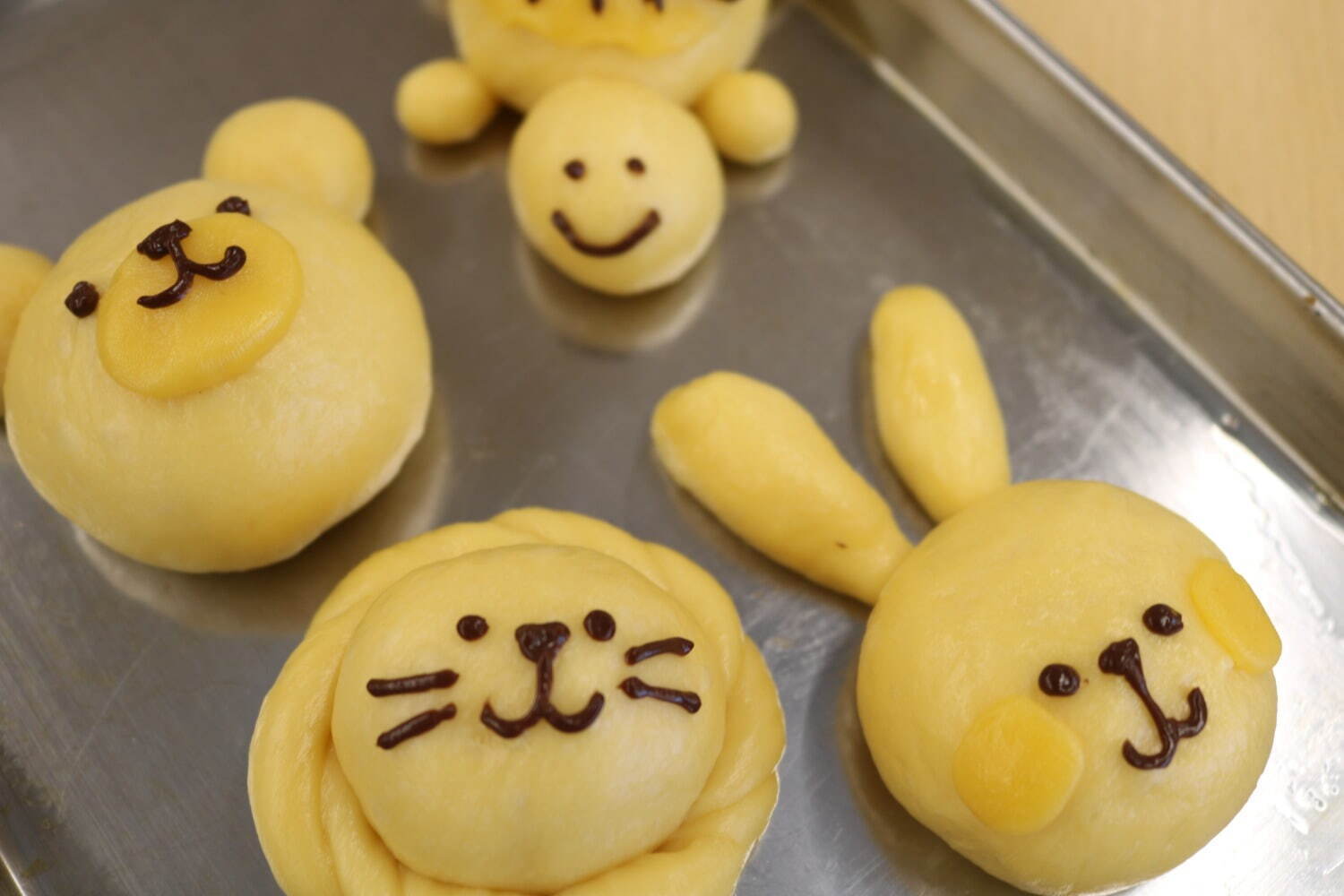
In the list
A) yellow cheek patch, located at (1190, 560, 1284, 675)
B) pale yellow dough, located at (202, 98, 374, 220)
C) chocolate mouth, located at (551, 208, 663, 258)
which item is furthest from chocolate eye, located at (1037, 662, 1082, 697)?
pale yellow dough, located at (202, 98, 374, 220)

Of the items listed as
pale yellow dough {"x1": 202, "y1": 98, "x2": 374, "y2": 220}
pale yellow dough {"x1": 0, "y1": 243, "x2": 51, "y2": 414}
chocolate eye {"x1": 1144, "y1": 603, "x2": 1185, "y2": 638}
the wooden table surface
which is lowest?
pale yellow dough {"x1": 0, "y1": 243, "x2": 51, "y2": 414}

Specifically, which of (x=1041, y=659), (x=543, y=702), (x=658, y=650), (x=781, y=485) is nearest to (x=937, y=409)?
(x=781, y=485)

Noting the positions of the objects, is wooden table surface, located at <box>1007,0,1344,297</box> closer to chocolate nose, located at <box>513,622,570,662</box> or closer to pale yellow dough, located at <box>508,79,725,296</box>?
pale yellow dough, located at <box>508,79,725,296</box>

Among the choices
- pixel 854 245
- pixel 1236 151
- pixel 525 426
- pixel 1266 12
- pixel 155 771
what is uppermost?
pixel 1266 12

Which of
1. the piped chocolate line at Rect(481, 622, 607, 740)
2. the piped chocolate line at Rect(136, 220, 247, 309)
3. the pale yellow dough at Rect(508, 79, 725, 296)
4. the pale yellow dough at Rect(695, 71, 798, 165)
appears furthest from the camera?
the pale yellow dough at Rect(695, 71, 798, 165)

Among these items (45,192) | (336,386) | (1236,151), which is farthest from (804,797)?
(45,192)

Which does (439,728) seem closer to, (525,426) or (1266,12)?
(525,426)
